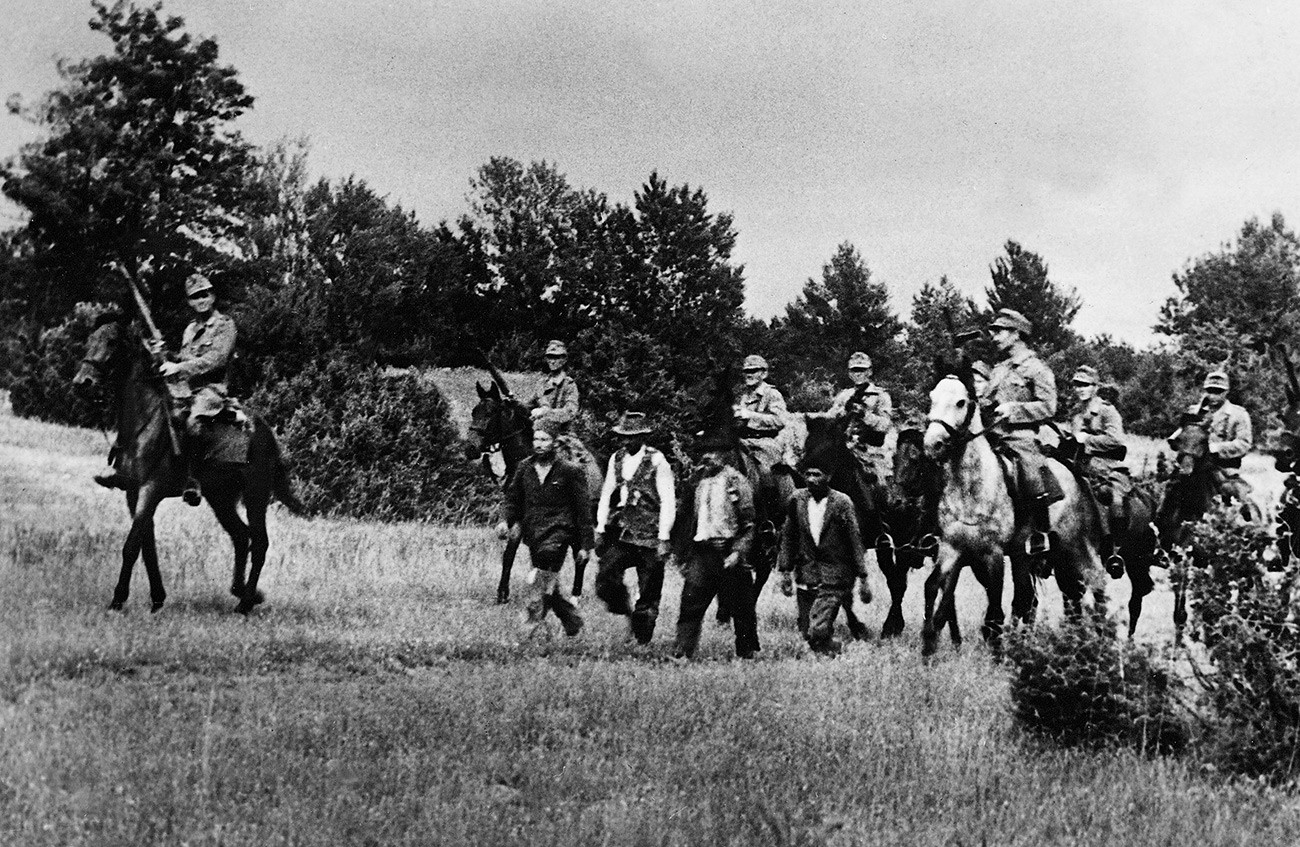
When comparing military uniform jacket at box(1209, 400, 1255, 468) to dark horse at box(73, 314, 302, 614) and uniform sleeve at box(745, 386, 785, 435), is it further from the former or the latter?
dark horse at box(73, 314, 302, 614)

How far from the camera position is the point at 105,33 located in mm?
12516

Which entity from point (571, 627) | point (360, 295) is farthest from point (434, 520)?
point (571, 627)

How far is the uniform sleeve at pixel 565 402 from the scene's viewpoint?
15109 mm

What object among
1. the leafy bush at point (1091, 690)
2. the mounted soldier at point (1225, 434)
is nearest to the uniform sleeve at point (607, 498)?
the leafy bush at point (1091, 690)

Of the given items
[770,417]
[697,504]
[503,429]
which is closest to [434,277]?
[503,429]

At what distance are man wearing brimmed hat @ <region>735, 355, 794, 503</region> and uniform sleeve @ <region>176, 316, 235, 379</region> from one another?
5463 mm

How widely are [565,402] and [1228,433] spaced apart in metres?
7.78

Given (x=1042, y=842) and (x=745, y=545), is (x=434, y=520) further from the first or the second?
(x=1042, y=842)

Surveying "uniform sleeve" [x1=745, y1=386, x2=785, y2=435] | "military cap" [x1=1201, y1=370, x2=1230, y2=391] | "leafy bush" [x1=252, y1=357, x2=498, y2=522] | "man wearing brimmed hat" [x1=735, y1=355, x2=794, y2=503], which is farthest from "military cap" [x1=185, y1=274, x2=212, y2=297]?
"military cap" [x1=1201, y1=370, x2=1230, y2=391]

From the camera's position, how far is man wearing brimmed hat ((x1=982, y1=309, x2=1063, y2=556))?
1191 cm

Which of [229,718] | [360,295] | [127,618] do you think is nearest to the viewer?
[229,718]

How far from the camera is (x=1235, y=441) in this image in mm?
14000

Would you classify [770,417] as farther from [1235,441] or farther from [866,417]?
[1235,441]

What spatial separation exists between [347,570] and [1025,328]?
8.86 metres
